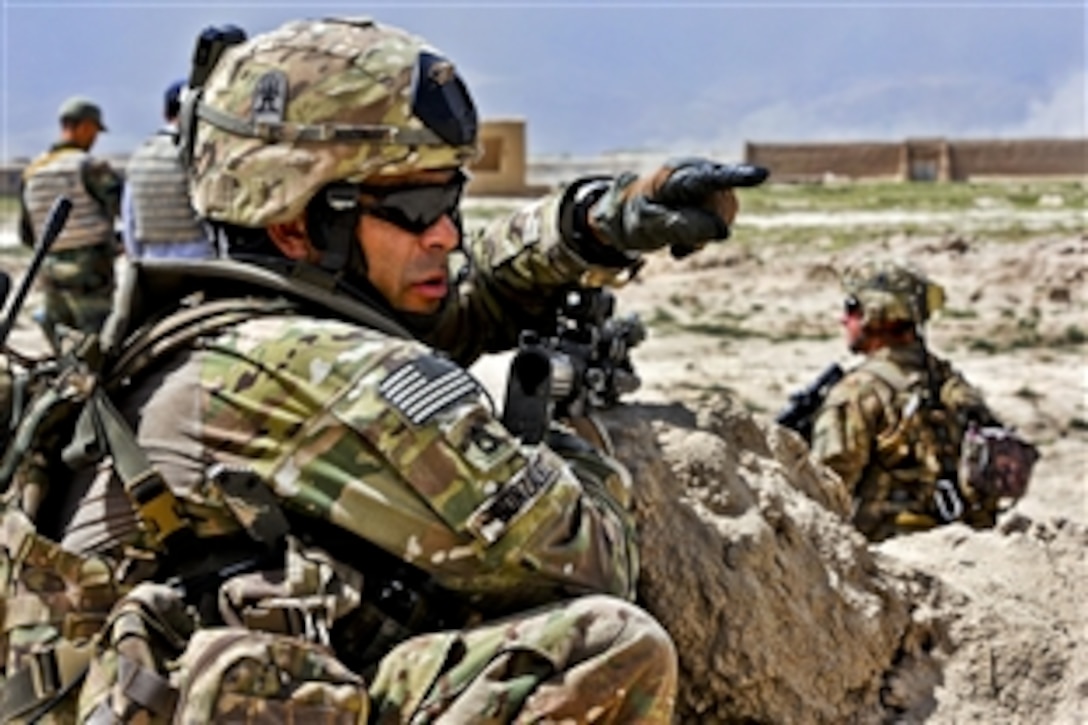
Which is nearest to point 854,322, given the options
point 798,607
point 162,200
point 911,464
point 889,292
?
point 889,292

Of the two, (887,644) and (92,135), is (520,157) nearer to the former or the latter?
(92,135)

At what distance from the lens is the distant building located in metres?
36.4

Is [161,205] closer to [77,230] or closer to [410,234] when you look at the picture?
[410,234]

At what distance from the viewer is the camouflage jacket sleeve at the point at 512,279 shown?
3.81 meters

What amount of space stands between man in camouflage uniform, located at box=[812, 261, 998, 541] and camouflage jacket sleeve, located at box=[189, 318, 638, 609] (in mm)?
3846

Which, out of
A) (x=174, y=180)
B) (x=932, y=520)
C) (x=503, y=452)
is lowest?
(x=932, y=520)

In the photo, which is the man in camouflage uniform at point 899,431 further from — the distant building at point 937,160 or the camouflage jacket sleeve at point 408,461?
the distant building at point 937,160

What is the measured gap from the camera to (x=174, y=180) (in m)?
6.06

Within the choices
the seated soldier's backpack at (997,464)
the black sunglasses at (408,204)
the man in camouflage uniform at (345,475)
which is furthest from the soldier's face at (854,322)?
the black sunglasses at (408,204)

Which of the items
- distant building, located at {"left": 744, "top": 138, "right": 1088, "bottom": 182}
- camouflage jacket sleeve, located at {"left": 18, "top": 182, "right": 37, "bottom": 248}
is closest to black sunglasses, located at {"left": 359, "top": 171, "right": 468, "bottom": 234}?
camouflage jacket sleeve, located at {"left": 18, "top": 182, "right": 37, "bottom": 248}

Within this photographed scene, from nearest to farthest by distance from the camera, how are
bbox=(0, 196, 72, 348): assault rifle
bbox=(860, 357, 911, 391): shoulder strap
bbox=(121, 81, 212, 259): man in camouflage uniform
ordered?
bbox=(0, 196, 72, 348): assault rifle, bbox=(121, 81, 212, 259): man in camouflage uniform, bbox=(860, 357, 911, 391): shoulder strap

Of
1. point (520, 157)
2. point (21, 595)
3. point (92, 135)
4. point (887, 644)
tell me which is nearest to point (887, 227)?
point (520, 157)

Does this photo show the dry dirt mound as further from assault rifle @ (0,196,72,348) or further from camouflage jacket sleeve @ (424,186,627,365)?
assault rifle @ (0,196,72,348)

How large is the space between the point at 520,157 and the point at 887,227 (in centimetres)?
782
